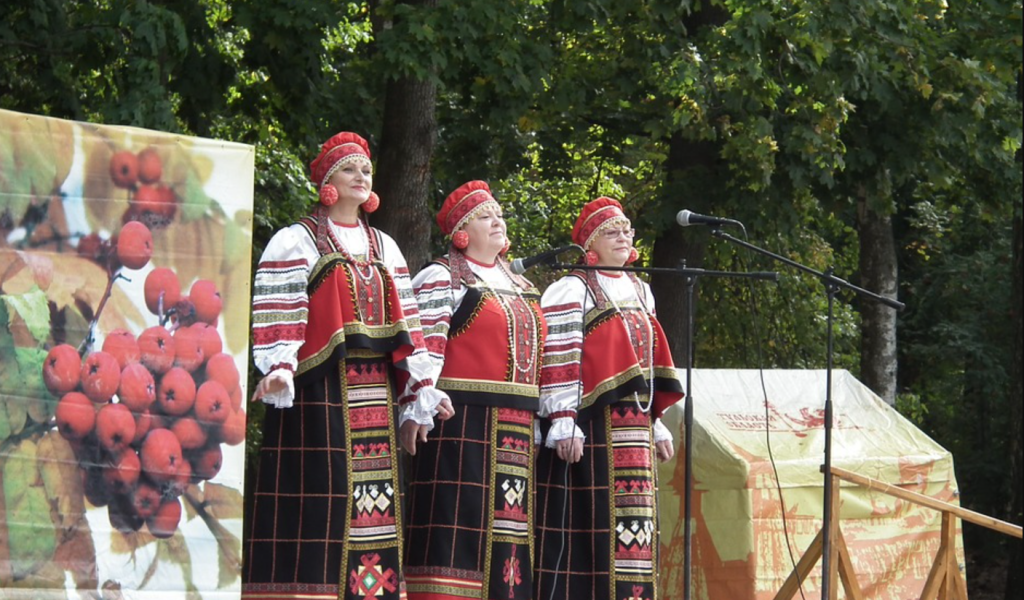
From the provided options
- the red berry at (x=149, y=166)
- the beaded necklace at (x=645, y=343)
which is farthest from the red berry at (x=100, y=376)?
the beaded necklace at (x=645, y=343)

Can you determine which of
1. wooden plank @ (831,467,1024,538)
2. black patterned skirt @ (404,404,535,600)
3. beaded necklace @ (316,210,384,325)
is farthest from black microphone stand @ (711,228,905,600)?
beaded necklace @ (316,210,384,325)

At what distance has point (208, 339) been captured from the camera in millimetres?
5148

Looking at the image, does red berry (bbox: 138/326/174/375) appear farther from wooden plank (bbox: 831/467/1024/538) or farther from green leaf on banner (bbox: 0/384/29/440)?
wooden plank (bbox: 831/467/1024/538)

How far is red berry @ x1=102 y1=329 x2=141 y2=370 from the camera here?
16.3 ft

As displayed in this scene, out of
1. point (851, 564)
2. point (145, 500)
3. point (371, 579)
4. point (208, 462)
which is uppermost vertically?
point (208, 462)

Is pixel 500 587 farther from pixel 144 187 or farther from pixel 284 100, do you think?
pixel 284 100

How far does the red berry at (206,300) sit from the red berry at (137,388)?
0.27m

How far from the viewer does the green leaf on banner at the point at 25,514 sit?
4777 millimetres

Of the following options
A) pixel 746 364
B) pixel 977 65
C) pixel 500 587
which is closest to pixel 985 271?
pixel 746 364

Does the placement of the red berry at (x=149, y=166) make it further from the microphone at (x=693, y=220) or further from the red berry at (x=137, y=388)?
the microphone at (x=693, y=220)

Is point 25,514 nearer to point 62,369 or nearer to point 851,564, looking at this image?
point 62,369

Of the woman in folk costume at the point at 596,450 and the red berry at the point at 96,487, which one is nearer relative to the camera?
the red berry at the point at 96,487

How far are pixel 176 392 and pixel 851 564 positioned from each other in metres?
3.29

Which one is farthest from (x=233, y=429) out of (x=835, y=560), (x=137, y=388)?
(x=835, y=560)
